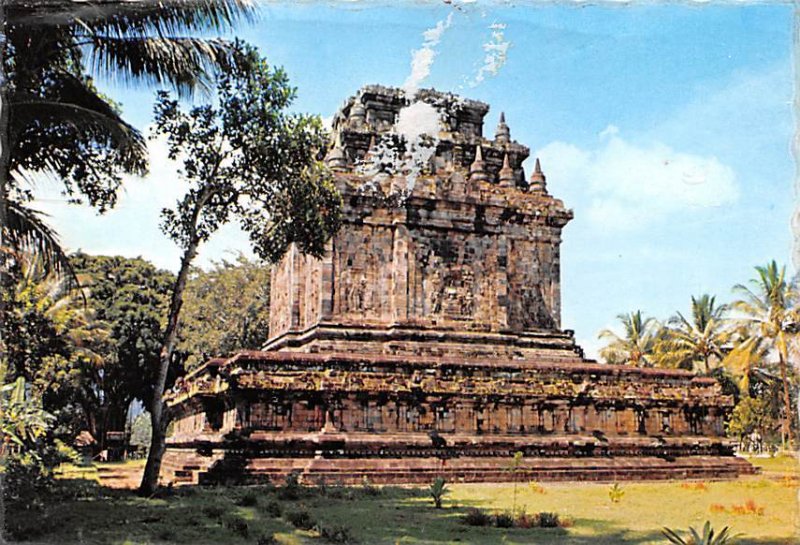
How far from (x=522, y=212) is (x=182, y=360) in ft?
90.6

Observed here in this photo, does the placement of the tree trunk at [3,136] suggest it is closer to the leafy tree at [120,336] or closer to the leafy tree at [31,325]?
the leafy tree at [31,325]

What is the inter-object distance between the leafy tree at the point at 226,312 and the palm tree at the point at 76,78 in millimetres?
30175

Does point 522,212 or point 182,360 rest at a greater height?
point 522,212

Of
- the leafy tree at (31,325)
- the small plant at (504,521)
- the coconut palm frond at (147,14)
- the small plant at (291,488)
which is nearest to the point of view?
the coconut palm frond at (147,14)

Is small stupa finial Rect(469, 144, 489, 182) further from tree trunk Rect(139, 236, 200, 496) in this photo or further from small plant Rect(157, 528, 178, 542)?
small plant Rect(157, 528, 178, 542)

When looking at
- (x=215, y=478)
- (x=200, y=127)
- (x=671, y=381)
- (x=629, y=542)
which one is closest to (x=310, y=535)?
(x=629, y=542)

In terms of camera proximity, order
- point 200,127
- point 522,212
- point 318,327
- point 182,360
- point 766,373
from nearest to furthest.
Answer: point 200,127 → point 318,327 → point 522,212 → point 766,373 → point 182,360

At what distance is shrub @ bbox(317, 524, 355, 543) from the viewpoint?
11.3 meters

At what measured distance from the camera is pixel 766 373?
132 feet

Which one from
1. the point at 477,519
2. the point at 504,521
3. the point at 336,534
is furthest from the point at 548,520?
the point at 336,534

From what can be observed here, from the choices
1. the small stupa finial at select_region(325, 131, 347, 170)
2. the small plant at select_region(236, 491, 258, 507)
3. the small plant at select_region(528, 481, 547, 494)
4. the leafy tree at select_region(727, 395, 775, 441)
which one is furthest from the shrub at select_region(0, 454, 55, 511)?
the leafy tree at select_region(727, 395, 775, 441)

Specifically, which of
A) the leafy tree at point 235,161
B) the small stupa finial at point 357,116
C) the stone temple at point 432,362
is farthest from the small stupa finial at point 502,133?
the leafy tree at point 235,161

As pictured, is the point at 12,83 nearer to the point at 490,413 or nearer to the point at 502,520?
the point at 502,520

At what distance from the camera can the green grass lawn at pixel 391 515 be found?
11586 mm
